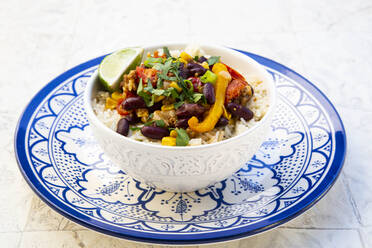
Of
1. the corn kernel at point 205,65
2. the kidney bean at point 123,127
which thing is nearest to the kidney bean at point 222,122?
the corn kernel at point 205,65

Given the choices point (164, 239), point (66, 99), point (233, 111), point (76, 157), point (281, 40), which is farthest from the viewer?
point (281, 40)

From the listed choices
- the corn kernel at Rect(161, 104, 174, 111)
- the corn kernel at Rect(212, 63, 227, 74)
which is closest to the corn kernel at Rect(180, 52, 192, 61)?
the corn kernel at Rect(212, 63, 227, 74)

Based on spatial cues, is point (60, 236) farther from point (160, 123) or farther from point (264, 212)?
point (264, 212)

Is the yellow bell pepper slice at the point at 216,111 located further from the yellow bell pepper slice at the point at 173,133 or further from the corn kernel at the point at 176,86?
the corn kernel at the point at 176,86

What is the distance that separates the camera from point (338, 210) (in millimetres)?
2404

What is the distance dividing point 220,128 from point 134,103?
0.45 metres

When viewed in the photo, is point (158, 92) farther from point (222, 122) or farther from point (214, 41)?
point (214, 41)

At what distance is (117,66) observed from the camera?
2531 mm

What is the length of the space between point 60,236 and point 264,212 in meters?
1.05

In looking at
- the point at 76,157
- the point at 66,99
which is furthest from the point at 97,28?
the point at 76,157

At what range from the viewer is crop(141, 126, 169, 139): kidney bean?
6.90ft

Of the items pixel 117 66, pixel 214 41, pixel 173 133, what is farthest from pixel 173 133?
pixel 214 41

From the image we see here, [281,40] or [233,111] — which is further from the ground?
[281,40]

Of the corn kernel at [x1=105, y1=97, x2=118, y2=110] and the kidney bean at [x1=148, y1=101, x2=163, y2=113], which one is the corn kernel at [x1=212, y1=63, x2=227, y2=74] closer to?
the kidney bean at [x1=148, y1=101, x2=163, y2=113]
